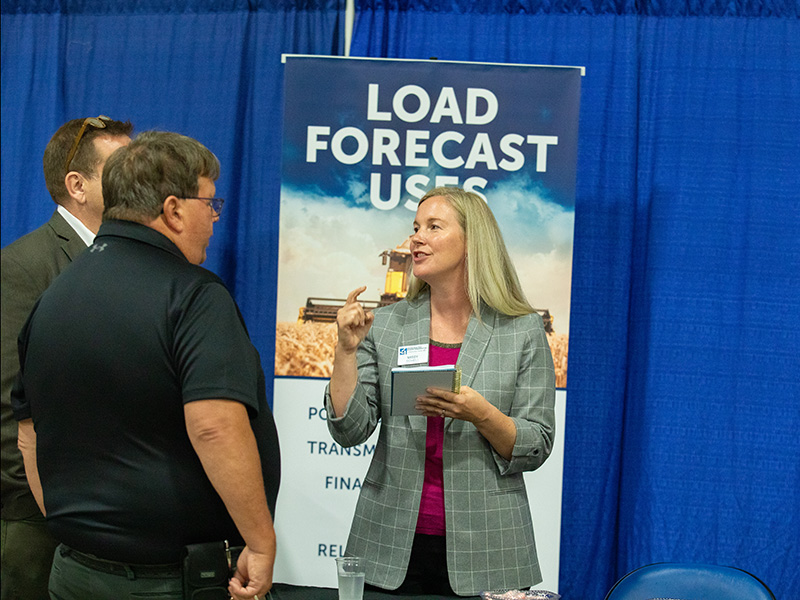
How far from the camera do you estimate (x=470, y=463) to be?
2.05 meters

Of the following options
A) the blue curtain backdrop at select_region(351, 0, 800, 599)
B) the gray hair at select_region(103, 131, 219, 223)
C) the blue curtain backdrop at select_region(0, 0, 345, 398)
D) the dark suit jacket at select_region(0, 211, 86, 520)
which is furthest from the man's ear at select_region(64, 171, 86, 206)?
the blue curtain backdrop at select_region(351, 0, 800, 599)

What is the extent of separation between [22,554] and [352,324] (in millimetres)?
1071

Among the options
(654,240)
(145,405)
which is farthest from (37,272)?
(654,240)

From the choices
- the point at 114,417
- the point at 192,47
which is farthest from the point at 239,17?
the point at 114,417

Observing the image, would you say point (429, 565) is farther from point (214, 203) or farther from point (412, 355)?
point (214, 203)

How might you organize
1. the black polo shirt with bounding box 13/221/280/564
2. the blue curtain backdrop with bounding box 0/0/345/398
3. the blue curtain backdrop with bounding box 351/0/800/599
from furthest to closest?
the blue curtain backdrop with bounding box 0/0/345/398
the blue curtain backdrop with bounding box 351/0/800/599
the black polo shirt with bounding box 13/221/280/564

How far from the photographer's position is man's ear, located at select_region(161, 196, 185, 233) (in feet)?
5.01

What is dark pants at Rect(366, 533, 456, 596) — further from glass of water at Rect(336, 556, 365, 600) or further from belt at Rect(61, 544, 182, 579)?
belt at Rect(61, 544, 182, 579)

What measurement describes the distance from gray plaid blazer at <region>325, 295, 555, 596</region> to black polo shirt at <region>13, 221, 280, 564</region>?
2.07 feet

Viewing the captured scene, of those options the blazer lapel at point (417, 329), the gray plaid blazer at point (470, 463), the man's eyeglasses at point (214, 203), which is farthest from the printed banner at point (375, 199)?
the man's eyeglasses at point (214, 203)

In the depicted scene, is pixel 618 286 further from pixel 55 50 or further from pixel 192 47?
pixel 55 50

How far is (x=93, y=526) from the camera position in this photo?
1458mm

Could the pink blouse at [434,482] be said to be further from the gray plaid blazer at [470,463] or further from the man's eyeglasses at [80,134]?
the man's eyeglasses at [80,134]

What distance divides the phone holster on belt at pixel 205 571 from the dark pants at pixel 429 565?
69 centimetres
